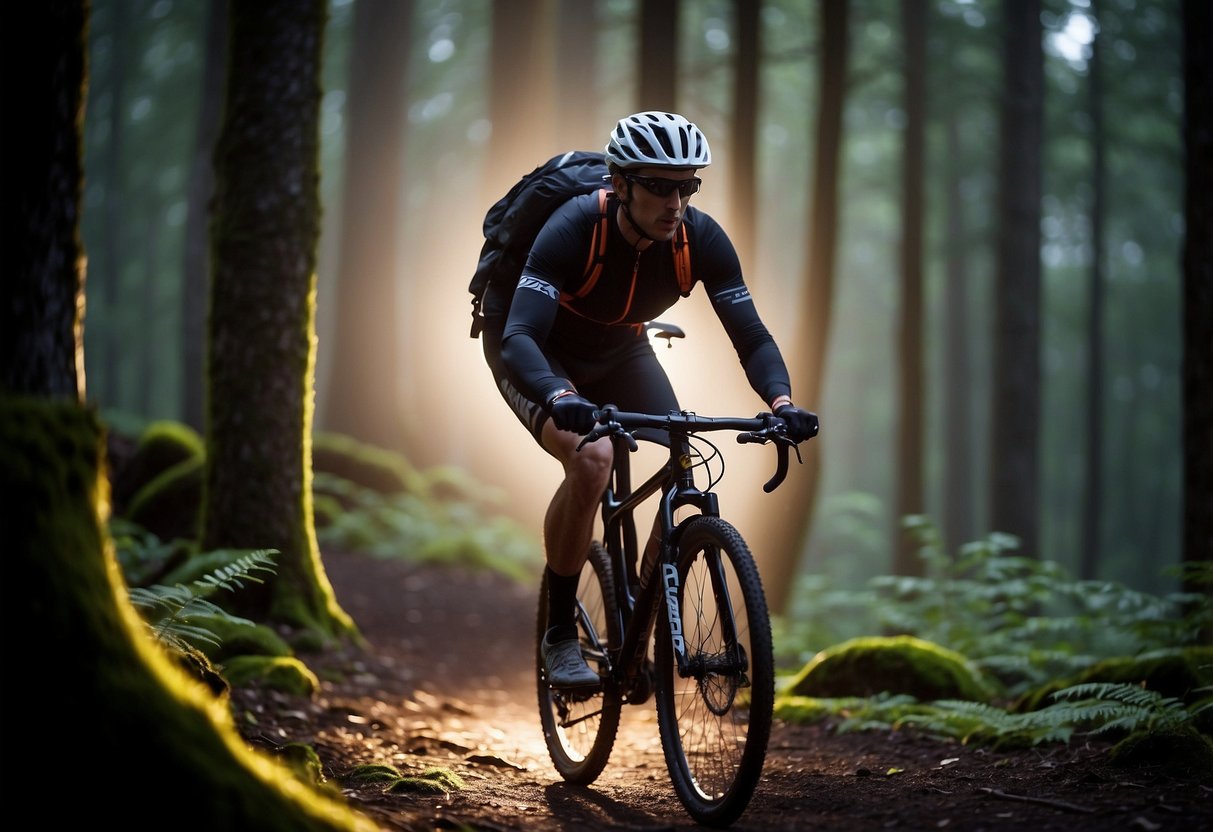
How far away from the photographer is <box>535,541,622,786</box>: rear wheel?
4941mm

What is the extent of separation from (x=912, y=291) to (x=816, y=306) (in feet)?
16.6

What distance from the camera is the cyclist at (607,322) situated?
4.53 metres

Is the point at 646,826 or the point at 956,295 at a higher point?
the point at 956,295

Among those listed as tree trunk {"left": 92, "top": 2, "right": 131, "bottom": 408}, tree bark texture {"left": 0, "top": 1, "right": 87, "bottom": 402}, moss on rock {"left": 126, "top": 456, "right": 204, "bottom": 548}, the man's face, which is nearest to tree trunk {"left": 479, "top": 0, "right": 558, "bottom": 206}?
moss on rock {"left": 126, "top": 456, "right": 204, "bottom": 548}

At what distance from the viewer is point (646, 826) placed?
4.08m

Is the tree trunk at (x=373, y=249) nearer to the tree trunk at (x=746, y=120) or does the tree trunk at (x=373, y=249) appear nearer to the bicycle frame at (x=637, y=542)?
the tree trunk at (x=746, y=120)

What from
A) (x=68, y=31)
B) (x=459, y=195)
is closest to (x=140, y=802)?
(x=68, y=31)

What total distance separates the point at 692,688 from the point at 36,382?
2.65 m

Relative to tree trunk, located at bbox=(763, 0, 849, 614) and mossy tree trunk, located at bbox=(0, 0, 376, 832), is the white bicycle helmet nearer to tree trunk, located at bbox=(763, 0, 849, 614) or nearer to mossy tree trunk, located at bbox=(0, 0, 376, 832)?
mossy tree trunk, located at bbox=(0, 0, 376, 832)

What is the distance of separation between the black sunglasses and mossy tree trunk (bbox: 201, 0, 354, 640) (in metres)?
3.51

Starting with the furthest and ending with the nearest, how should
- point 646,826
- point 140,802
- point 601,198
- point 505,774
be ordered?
1. point 505,774
2. point 601,198
3. point 646,826
4. point 140,802

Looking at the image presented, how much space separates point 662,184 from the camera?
459 centimetres

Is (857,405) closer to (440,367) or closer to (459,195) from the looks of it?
(459,195)

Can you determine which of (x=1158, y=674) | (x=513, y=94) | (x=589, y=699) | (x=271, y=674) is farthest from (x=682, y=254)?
(x=513, y=94)
